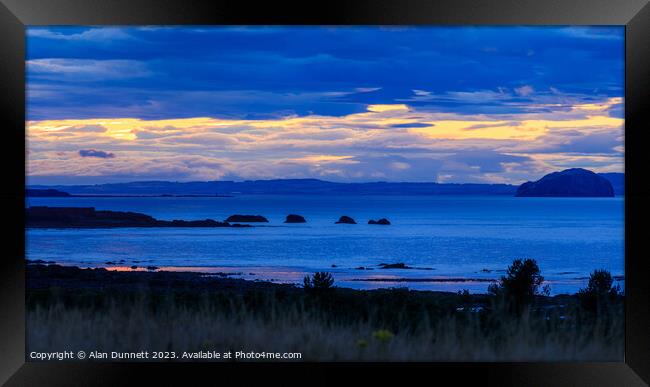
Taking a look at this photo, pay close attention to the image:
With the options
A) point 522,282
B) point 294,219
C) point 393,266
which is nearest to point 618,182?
point 393,266

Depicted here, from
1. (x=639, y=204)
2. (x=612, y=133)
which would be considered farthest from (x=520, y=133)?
(x=639, y=204)

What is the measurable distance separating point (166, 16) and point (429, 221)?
42.6m

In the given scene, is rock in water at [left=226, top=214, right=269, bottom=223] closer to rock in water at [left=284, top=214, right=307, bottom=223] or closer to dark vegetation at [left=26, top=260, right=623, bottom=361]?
rock in water at [left=284, top=214, right=307, bottom=223]

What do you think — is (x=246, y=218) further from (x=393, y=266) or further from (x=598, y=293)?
(x=598, y=293)

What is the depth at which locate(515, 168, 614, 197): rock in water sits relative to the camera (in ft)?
109

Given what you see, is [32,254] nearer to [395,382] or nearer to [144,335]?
[144,335]

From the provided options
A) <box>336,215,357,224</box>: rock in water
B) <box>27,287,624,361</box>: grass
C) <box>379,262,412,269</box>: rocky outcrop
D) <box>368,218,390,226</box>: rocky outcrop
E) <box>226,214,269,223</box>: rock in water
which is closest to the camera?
<box>27,287,624,361</box>: grass

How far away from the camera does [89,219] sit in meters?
37.2

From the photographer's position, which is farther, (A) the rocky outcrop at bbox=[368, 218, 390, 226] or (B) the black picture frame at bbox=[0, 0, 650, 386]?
(A) the rocky outcrop at bbox=[368, 218, 390, 226]

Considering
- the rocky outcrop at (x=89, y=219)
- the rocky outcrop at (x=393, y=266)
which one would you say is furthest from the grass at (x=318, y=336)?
the rocky outcrop at (x=89, y=219)

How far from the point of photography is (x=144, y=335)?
770 centimetres

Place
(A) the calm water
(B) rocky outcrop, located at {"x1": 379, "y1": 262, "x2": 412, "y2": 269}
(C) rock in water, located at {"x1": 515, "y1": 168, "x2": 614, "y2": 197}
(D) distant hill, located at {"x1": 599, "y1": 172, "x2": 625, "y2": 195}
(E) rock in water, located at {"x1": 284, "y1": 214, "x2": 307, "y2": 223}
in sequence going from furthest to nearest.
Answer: (E) rock in water, located at {"x1": 284, "y1": 214, "x2": 307, "y2": 223} < (C) rock in water, located at {"x1": 515, "y1": 168, "x2": 614, "y2": 197} < (B) rocky outcrop, located at {"x1": 379, "y1": 262, "x2": 412, "y2": 269} < (A) the calm water < (D) distant hill, located at {"x1": 599, "y1": 172, "x2": 625, "y2": 195}

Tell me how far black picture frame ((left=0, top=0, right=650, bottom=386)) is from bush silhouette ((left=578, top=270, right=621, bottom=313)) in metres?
4.44

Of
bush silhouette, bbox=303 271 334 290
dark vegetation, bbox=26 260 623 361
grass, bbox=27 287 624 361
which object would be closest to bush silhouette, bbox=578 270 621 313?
dark vegetation, bbox=26 260 623 361
